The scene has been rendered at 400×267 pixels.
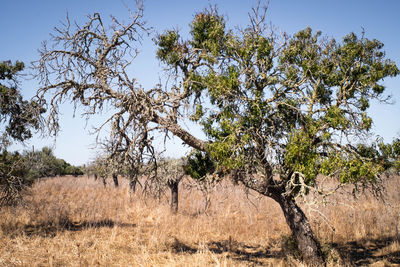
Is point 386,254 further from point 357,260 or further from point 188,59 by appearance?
point 188,59

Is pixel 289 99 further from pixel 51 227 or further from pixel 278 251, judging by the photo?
pixel 51 227

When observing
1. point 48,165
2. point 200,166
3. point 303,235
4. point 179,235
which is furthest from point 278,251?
point 48,165

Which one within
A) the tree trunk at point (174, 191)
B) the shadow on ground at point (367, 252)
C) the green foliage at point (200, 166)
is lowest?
the shadow on ground at point (367, 252)

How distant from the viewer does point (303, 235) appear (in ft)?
22.6

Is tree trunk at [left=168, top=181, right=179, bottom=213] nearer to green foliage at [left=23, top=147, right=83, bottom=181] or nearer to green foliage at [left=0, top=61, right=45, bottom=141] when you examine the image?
green foliage at [left=0, top=61, right=45, bottom=141]

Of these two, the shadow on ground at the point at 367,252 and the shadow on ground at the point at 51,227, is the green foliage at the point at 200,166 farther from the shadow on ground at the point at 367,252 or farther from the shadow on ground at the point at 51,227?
the shadow on ground at the point at 51,227

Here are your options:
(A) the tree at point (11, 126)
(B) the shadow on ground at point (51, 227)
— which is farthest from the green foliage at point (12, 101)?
(B) the shadow on ground at point (51, 227)

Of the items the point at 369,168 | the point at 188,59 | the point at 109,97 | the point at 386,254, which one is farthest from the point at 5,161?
the point at 386,254

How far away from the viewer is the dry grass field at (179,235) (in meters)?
7.04

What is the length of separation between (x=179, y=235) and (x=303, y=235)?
5.52 metres

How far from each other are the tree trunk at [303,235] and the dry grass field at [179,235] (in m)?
0.40

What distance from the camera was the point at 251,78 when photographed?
5.95 metres

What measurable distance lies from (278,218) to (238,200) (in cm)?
373

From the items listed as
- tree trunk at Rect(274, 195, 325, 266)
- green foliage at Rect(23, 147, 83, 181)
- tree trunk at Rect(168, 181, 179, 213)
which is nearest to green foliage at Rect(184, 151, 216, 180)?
tree trunk at Rect(274, 195, 325, 266)
